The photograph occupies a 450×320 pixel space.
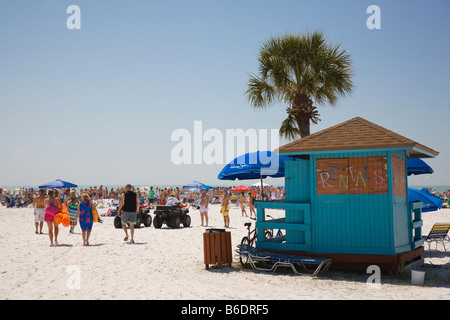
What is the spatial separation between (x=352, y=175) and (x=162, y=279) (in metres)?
4.30

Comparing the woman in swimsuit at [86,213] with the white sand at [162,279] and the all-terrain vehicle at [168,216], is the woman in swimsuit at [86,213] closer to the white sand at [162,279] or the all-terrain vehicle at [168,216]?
the white sand at [162,279]

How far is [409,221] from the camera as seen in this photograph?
31.5ft

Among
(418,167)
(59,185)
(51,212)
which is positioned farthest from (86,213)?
(59,185)

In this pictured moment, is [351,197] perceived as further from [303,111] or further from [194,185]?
[194,185]

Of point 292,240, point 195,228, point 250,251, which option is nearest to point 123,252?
point 250,251

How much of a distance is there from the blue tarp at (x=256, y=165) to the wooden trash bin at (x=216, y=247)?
1.82 metres

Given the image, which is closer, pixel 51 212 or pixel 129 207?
pixel 51 212

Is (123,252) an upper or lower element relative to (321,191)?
lower

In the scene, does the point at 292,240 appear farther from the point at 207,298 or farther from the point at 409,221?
the point at 207,298

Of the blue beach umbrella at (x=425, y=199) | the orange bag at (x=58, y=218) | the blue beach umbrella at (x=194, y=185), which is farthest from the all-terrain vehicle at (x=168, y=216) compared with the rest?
the blue beach umbrella at (x=194, y=185)

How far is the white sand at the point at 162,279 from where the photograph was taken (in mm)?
6859

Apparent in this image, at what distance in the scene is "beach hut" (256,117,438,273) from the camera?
8594mm

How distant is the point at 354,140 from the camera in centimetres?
884
